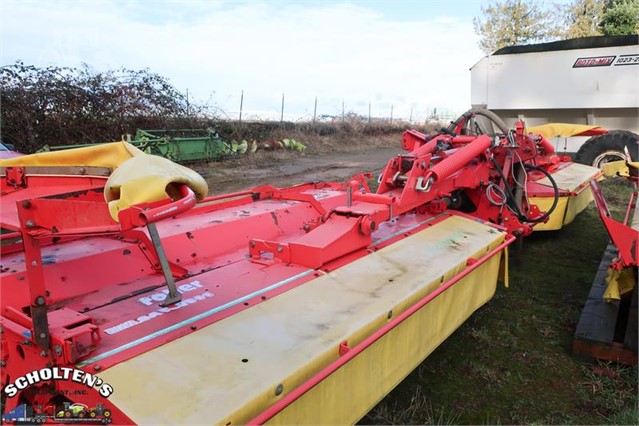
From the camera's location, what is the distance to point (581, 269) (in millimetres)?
4914

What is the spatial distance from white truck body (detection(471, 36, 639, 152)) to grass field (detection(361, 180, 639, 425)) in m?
6.20

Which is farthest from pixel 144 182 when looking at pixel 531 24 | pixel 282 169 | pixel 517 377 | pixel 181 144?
pixel 531 24

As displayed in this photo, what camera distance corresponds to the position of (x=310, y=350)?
1777 mm

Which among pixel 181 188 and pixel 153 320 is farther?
pixel 153 320

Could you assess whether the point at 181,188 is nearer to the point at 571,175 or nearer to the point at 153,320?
the point at 153,320

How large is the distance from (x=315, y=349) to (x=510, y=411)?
1495 millimetres

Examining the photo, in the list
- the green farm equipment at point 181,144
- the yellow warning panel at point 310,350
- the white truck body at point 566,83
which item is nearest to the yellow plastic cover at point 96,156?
the yellow warning panel at point 310,350

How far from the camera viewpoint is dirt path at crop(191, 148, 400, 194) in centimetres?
983

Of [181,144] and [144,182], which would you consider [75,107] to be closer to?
[181,144]

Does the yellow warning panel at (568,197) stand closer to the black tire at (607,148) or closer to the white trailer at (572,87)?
the black tire at (607,148)

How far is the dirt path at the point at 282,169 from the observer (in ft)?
32.2

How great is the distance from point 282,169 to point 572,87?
21.3 feet

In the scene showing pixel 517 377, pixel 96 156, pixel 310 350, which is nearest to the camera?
pixel 310 350

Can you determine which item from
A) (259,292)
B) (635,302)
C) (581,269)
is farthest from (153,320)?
(581,269)
